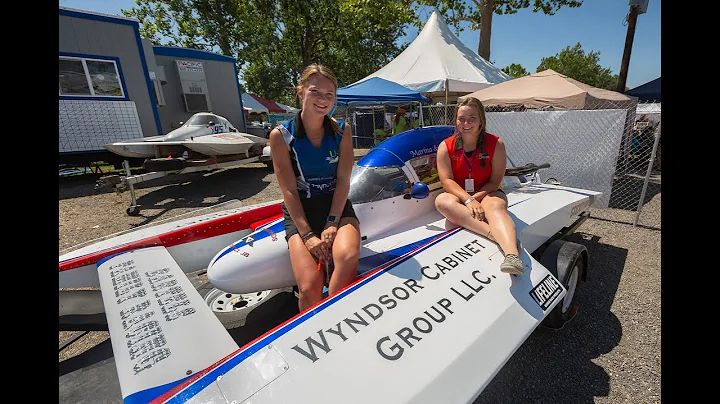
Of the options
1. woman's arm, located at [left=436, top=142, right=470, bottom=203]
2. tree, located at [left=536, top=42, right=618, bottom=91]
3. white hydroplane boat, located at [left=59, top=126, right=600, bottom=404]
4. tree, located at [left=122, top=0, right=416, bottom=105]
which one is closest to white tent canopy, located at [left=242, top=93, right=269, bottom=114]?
tree, located at [left=122, top=0, right=416, bottom=105]

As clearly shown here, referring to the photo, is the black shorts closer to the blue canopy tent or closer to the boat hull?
the boat hull

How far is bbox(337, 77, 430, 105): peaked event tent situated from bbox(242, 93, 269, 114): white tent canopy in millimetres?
16371

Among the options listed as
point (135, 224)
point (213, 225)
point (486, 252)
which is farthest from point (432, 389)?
point (135, 224)

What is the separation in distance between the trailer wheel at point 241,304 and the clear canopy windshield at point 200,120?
22.7 feet

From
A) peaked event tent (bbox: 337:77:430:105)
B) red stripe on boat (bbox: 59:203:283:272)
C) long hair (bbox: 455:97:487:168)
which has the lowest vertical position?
red stripe on boat (bbox: 59:203:283:272)

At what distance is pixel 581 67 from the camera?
160 feet

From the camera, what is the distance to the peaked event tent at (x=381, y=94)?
9.93m

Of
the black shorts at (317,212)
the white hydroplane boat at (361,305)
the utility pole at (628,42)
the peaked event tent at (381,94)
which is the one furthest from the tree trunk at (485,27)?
the black shorts at (317,212)

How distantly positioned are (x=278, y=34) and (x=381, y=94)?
18750 millimetres

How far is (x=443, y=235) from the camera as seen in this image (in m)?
2.28

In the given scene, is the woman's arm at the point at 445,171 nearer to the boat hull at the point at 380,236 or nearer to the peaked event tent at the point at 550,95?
the boat hull at the point at 380,236

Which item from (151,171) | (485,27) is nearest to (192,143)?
(151,171)

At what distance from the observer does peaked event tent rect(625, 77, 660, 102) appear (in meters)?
11.9
